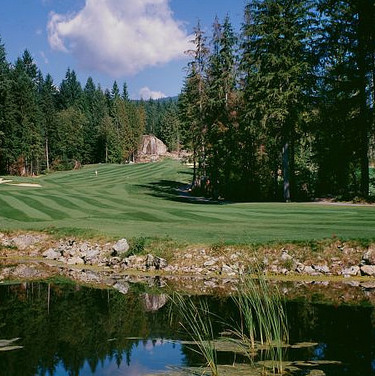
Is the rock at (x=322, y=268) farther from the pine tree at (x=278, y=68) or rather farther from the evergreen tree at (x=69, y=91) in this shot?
the evergreen tree at (x=69, y=91)

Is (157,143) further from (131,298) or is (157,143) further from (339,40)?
(131,298)

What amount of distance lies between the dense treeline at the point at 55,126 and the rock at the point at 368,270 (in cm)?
6163

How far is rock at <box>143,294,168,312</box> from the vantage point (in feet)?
39.7

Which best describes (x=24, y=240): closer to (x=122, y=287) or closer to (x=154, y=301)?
(x=122, y=287)

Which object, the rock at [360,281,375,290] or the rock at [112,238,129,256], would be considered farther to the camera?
the rock at [112,238,129,256]

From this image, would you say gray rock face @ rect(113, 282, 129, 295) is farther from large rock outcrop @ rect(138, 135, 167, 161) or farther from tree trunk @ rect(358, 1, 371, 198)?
large rock outcrop @ rect(138, 135, 167, 161)

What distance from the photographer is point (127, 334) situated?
997 centimetres

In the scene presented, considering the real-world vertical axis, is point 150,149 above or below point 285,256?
above

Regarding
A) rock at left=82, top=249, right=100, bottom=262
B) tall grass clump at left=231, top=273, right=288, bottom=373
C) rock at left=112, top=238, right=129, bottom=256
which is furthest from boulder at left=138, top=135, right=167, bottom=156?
tall grass clump at left=231, top=273, right=288, bottom=373

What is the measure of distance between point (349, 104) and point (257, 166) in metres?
10.1

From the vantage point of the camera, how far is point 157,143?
440 ft

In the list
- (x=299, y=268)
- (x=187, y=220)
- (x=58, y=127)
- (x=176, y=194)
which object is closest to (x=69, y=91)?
(x=58, y=127)

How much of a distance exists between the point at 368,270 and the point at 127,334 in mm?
9237

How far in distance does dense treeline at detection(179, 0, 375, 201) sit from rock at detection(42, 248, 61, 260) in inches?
749
